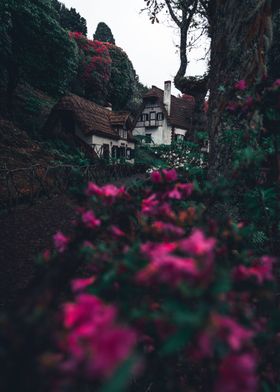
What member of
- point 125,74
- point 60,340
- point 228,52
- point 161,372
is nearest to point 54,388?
point 60,340

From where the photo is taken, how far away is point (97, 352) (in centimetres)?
88

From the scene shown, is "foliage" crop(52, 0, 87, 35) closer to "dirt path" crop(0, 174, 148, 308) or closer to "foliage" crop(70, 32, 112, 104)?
"foliage" crop(70, 32, 112, 104)

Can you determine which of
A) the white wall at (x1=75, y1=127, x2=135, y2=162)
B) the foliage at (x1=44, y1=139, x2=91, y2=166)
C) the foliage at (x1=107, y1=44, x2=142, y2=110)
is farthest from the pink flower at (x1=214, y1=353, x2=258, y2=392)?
the foliage at (x1=107, y1=44, x2=142, y2=110)

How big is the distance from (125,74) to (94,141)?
16.7 metres

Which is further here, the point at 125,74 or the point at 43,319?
the point at 125,74

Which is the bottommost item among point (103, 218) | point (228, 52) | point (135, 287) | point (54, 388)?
point (54, 388)

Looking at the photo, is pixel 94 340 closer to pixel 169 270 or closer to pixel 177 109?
pixel 169 270

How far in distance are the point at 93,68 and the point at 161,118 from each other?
360 inches

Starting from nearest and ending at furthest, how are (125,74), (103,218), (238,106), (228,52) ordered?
1. (103,218)
2. (238,106)
3. (228,52)
4. (125,74)

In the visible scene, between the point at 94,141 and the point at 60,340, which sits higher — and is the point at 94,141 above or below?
above

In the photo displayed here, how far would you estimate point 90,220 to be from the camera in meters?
1.97

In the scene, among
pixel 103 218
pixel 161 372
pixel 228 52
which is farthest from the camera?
pixel 228 52

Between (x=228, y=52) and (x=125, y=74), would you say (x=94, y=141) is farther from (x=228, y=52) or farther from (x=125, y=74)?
(x=228, y=52)

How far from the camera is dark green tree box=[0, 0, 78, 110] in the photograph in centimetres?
1838
